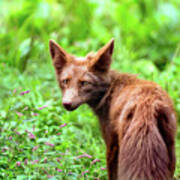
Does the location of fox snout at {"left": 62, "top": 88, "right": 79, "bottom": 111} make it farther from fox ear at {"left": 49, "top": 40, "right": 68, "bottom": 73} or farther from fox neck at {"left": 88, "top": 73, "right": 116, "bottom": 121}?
fox ear at {"left": 49, "top": 40, "right": 68, "bottom": 73}

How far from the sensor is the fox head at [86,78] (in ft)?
13.6

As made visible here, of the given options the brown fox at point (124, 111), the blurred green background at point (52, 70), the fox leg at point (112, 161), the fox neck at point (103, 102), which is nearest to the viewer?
the brown fox at point (124, 111)

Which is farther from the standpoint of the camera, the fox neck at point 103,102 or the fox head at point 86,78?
the fox neck at point 103,102

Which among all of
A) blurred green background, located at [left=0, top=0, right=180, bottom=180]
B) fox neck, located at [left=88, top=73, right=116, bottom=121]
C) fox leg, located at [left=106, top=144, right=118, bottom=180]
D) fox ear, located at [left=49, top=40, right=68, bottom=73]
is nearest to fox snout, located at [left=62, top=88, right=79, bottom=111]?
blurred green background, located at [left=0, top=0, right=180, bottom=180]

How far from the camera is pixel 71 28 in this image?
27.4ft

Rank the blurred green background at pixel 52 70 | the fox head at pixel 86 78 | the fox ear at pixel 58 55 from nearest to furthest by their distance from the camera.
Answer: the blurred green background at pixel 52 70
the fox head at pixel 86 78
the fox ear at pixel 58 55

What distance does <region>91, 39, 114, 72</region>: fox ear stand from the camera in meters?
4.17

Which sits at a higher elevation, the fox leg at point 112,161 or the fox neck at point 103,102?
the fox neck at point 103,102

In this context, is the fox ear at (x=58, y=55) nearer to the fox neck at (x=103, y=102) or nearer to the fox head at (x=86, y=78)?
the fox head at (x=86, y=78)

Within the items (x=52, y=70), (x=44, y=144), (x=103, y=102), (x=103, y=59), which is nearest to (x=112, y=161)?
(x=103, y=102)

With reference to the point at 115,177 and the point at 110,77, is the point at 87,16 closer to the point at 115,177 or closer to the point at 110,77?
the point at 110,77

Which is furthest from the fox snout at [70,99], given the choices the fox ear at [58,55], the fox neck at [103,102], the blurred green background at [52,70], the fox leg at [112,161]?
the fox leg at [112,161]

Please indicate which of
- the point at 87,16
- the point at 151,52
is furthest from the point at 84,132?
the point at 87,16

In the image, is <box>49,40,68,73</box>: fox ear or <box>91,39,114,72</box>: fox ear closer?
<box>91,39,114,72</box>: fox ear
